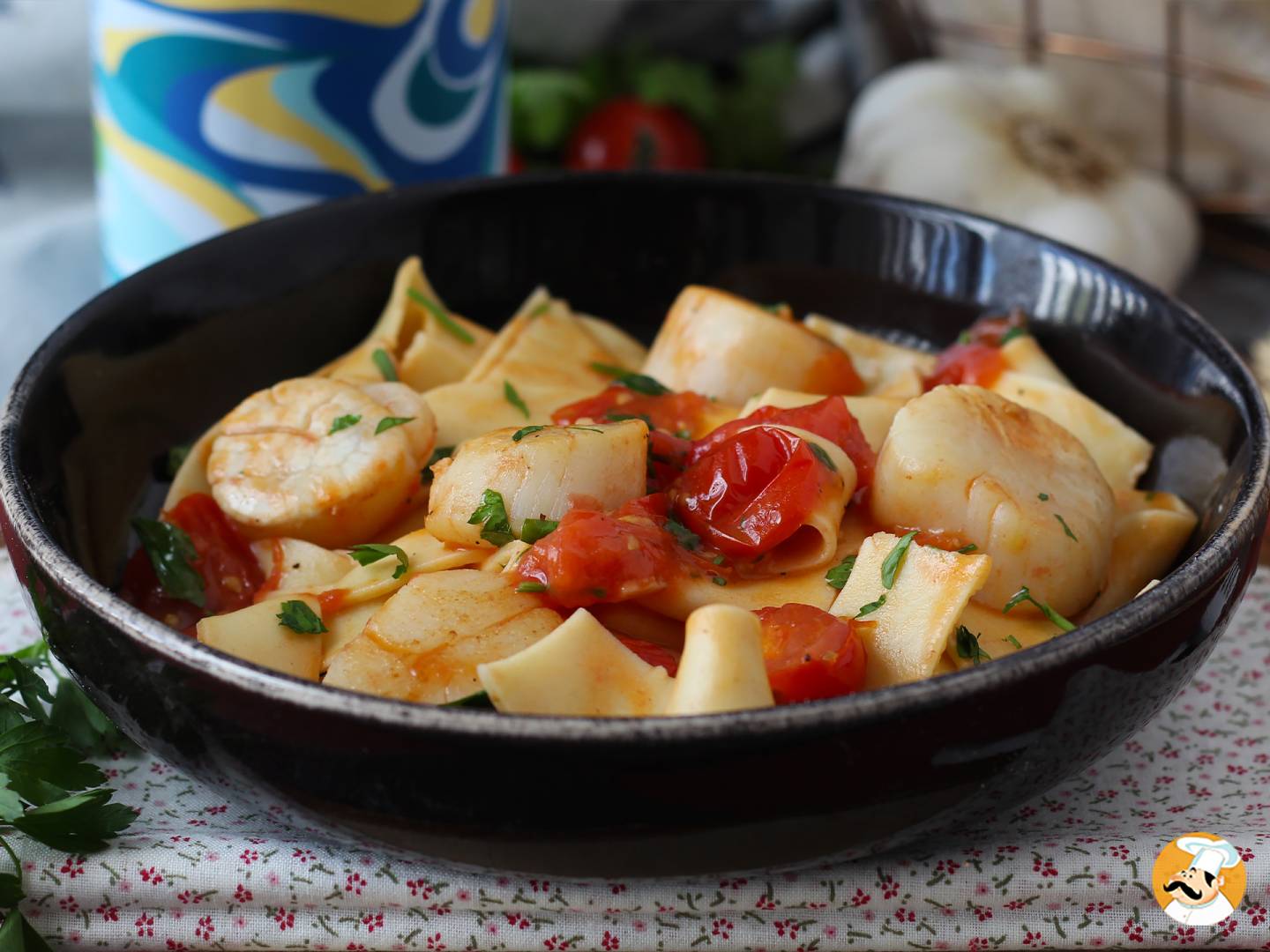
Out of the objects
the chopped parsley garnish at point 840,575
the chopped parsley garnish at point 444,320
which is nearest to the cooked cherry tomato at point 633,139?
the chopped parsley garnish at point 444,320

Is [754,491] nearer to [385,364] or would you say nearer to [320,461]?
[320,461]

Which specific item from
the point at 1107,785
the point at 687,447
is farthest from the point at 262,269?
the point at 1107,785

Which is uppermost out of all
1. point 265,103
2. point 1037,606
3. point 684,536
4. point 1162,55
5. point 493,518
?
point 265,103

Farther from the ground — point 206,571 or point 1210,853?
point 206,571

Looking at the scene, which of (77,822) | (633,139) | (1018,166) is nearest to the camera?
(77,822)

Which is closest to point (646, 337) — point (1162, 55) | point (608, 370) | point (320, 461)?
point (608, 370)

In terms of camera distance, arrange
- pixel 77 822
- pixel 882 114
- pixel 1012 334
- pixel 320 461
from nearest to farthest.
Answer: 1. pixel 77 822
2. pixel 320 461
3. pixel 1012 334
4. pixel 882 114

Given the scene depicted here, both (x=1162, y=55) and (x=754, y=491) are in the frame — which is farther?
(x=1162, y=55)
